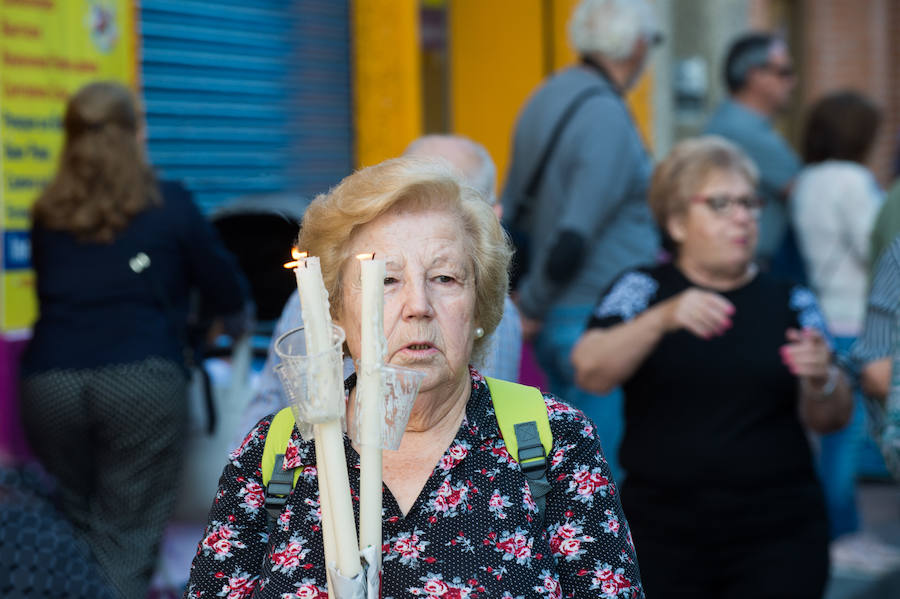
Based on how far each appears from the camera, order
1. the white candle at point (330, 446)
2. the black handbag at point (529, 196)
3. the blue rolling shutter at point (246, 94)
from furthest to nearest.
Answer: the blue rolling shutter at point (246, 94), the black handbag at point (529, 196), the white candle at point (330, 446)

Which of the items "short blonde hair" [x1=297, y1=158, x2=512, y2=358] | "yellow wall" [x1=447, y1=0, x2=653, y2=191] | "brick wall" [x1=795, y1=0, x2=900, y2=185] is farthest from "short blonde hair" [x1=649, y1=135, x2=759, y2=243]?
"brick wall" [x1=795, y1=0, x2=900, y2=185]

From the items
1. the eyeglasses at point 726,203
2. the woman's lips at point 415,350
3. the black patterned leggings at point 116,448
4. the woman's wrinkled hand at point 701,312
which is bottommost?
the black patterned leggings at point 116,448

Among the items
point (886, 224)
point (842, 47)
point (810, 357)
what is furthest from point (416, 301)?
point (842, 47)

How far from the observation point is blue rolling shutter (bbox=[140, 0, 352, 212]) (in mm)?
6309

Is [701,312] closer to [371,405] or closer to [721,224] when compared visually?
[721,224]

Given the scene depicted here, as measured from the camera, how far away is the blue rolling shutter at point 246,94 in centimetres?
631

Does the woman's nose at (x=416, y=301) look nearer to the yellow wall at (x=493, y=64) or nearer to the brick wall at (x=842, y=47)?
the yellow wall at (x=493, y=64)

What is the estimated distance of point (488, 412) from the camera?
Answer: 2441mm

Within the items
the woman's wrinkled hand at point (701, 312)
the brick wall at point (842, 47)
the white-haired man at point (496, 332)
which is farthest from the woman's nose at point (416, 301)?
the brick wall at point (842, 47)

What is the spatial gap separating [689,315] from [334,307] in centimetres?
141

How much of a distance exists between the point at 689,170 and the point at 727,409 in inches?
31.2

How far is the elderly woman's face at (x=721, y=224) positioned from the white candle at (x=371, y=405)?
230cm

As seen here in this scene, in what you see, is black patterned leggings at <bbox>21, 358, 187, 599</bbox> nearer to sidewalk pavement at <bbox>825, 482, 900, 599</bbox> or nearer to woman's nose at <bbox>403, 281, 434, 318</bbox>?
woman's nose at <bbox>403, 281, 434, 318</bbox>

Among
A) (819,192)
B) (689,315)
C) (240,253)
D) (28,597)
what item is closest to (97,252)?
(240,253)
